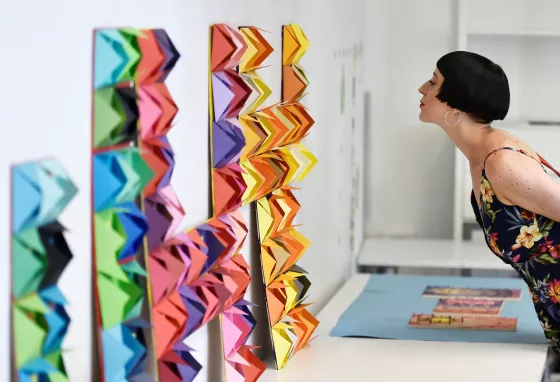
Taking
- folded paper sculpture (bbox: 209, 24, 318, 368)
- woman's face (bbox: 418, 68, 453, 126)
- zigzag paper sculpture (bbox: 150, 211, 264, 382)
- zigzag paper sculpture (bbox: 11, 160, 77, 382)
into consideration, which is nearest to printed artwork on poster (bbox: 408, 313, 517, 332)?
folded paper sculpture (bbox: 209, 24, 318, 368)

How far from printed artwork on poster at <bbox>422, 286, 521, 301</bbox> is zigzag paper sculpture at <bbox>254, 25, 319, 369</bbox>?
2.66 ft

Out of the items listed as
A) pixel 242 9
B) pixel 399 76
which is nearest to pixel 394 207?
pixel 399 76

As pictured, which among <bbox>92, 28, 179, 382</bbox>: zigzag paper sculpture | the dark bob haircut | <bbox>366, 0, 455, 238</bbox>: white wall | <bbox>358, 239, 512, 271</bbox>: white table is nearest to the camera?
<bbox>92, 28, 179, 382</bbox>: zigzag paper sculpture

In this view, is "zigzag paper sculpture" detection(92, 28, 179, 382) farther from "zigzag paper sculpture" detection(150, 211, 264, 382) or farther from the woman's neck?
the woman's neck

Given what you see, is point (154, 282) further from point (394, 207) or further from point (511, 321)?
point (394, 207)

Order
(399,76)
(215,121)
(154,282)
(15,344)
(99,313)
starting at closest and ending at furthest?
(15,344) < (99,313) < (154,282) < (215,121) < (399,76)

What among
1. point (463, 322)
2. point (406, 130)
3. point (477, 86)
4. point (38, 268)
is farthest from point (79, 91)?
point (406, 130)

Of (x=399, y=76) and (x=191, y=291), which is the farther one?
(x=399, y=76)

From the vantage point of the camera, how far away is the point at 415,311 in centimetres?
259

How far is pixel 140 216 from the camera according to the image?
1.17 metres

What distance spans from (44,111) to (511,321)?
1723mm

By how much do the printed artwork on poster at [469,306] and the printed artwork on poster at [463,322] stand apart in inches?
2.3

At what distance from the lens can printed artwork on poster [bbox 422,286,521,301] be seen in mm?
2773

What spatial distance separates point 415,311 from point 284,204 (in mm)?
757
